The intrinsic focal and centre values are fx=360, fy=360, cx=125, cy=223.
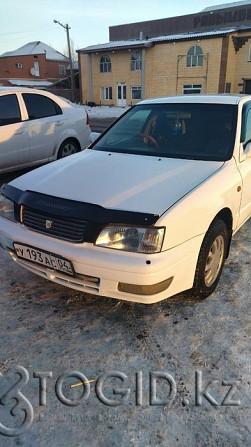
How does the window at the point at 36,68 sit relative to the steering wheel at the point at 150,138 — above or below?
above

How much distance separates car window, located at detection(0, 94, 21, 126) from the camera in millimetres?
5840

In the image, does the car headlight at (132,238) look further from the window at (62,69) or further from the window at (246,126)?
the window at (62,69)

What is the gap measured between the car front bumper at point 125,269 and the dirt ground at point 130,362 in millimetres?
327

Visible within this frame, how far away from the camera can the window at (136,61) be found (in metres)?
34.9

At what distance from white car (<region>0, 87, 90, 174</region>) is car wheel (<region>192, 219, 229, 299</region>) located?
4.18 metres

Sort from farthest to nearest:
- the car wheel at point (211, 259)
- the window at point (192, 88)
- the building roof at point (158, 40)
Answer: the window at point (192, 88)
the building roof at point (158, 40)
the car wheel at point (211, 259)

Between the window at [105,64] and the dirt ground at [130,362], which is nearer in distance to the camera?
the dirt ground at [130,362]

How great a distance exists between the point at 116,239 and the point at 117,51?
3751cm

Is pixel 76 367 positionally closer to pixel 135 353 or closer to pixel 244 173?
pixel 135 353

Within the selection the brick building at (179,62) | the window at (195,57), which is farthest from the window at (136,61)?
the window at (195,57)

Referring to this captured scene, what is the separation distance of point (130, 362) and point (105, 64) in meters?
39.2

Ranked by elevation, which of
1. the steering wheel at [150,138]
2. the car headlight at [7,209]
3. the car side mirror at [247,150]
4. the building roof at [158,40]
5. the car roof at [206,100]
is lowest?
the car headlight at [7,209]

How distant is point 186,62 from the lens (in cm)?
Answer: 3262

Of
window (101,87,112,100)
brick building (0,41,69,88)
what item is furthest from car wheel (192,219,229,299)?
brick building (0,41,69,88)
